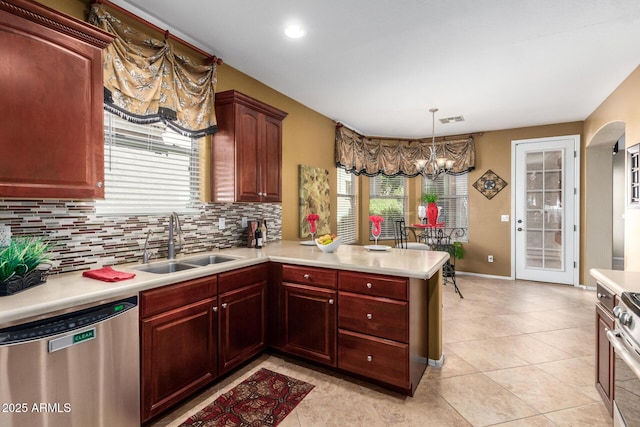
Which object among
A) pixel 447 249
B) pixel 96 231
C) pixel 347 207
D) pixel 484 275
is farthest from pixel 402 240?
pixel 96 231

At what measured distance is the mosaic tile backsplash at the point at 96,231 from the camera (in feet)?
6.11

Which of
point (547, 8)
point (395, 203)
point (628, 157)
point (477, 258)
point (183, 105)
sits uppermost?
point (547, 8)

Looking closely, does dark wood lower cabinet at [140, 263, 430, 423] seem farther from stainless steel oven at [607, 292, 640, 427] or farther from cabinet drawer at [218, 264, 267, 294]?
stainless steel oven at [607, 292, 640, 427]

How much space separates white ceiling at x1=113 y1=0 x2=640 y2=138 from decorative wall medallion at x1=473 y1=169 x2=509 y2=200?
63.9 inches

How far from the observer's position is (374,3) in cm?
227

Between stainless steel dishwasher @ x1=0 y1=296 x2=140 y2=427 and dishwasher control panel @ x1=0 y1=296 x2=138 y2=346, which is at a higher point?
dishwasher control panel @ x1=0 y1=296 x2=138 y2=346

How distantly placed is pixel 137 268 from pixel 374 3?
2.52 meters

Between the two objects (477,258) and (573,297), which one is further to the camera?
(477,258)

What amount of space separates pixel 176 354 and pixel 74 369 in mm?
595

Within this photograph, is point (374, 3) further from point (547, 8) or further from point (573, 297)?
point (573, 297)

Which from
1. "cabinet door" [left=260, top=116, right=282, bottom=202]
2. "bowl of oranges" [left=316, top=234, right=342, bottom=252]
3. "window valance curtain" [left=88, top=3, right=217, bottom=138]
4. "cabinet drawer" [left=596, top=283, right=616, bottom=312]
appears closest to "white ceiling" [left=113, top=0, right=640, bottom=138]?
"window valance curtain" [left=88, top=3, right=217, bottom=138]

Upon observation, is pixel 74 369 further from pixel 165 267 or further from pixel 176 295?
pixel 165 267

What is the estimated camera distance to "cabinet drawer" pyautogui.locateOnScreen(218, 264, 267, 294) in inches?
91.5

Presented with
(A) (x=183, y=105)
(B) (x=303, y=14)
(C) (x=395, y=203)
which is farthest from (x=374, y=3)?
(C) (x=395, y=203)
